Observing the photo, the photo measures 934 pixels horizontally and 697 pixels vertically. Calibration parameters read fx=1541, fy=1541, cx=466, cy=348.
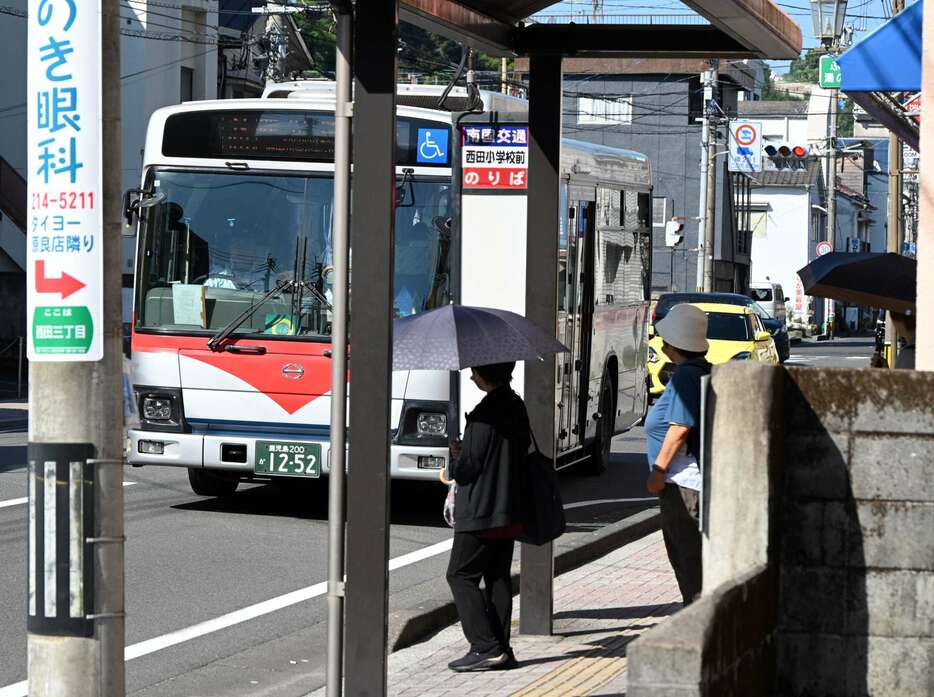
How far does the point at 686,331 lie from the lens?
7531 mm

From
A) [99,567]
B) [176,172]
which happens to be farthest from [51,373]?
[176,172]

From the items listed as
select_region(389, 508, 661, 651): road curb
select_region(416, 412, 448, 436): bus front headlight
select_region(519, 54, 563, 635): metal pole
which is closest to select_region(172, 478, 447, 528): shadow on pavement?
select_region(416, 412, 448, 436): bus front headlight

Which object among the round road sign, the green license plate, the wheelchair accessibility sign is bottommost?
the green license plate

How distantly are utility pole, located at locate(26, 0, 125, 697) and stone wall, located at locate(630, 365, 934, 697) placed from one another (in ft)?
7.49

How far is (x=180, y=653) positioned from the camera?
833cm

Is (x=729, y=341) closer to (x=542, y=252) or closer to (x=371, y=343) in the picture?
(x=542, y=252)

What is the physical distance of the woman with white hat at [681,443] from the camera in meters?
7.40

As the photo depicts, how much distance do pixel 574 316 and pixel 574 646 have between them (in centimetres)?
673

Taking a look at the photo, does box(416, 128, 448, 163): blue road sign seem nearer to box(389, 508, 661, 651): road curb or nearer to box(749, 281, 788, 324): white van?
box(389, 508, 661, 651): road curb

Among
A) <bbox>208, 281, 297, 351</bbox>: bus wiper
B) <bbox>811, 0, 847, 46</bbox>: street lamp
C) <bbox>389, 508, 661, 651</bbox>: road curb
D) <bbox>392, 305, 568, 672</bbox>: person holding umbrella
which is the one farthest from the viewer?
<bbox>811, 0, 847, 46</bbox>: street lamp

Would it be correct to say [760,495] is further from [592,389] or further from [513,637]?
[592,389]

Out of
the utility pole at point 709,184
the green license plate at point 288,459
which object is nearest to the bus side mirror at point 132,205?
the green license plate at point 288,459

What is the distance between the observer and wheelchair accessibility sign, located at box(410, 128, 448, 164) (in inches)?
480

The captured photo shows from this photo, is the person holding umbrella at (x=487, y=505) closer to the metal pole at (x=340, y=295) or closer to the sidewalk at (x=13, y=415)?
the metal pole at (x=340, y=295)
